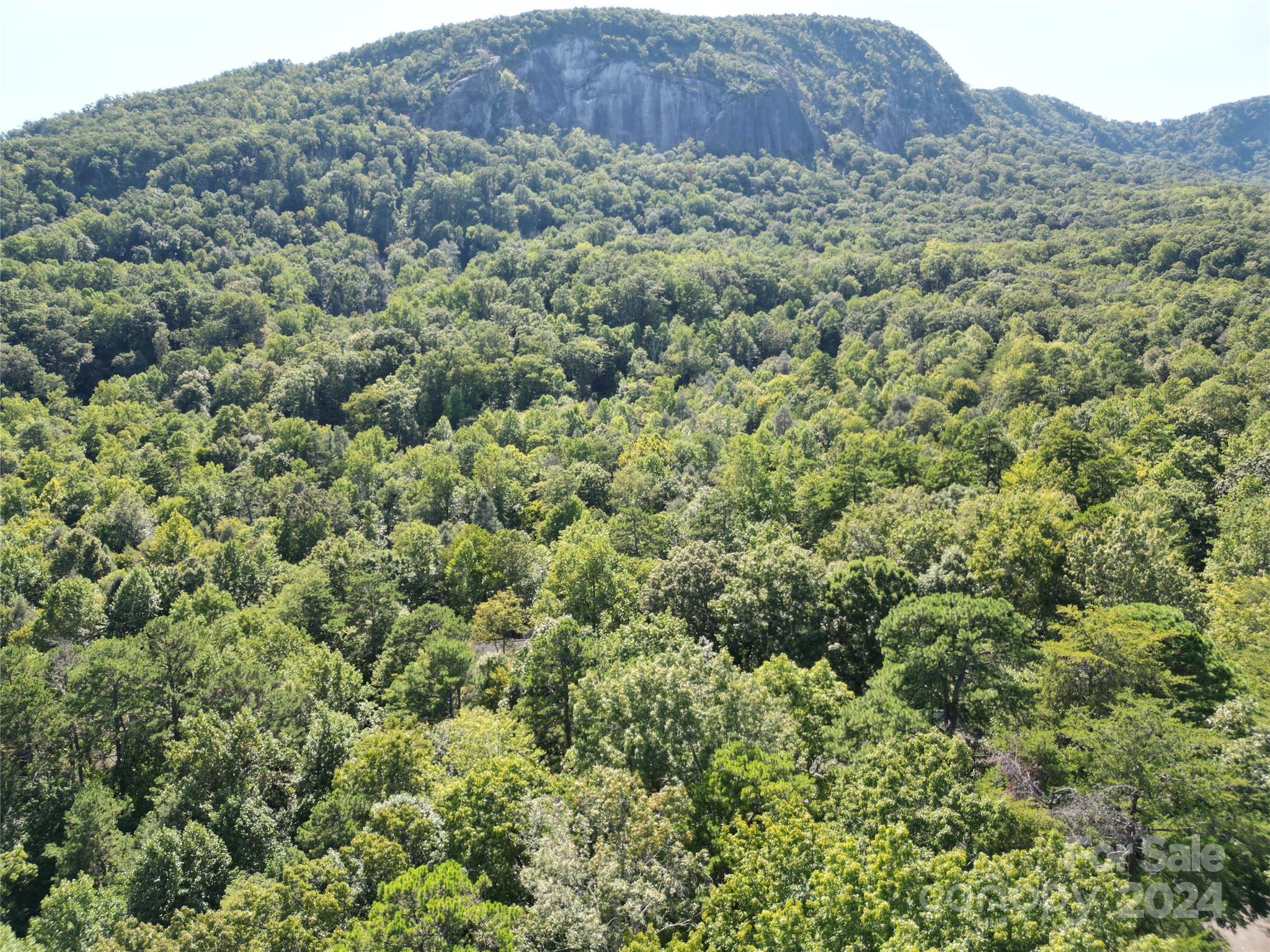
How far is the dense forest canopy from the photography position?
21.4 meters

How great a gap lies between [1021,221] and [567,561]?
172 metres

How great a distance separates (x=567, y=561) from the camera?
47562 mm

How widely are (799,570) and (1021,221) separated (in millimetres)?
171089

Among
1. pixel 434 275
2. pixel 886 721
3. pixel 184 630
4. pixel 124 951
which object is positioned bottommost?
pixel 124 951

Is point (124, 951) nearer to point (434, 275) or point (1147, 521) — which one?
point (1147, 521)

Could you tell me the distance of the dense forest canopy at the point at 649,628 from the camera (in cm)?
2138

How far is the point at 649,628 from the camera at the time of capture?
3622 cm

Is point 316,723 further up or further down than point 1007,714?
further down

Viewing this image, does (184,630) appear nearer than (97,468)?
Result: Yes

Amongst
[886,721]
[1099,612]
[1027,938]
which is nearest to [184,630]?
[886,721]

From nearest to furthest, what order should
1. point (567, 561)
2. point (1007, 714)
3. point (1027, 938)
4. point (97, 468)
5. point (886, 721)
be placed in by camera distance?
point (1027, 938) < point (886, 721) < point (1007, 714) < point (567, 561) < point (97, 468)

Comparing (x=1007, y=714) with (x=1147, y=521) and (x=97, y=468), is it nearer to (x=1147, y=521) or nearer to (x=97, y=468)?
(x=1147, y=521)

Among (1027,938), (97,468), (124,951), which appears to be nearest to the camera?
(1027,938)

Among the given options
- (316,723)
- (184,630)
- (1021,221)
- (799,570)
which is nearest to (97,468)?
(184,630)
